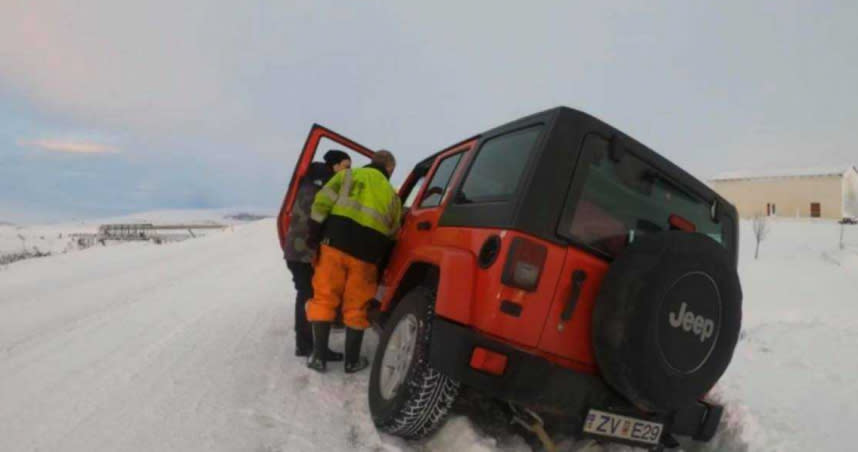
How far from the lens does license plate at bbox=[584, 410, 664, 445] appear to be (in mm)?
2217

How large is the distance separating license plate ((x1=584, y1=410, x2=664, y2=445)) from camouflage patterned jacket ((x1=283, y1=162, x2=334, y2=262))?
93.5 inches

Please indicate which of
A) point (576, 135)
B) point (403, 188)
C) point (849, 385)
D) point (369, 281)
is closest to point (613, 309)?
point (576, 135)

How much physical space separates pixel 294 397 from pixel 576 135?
2310 mm

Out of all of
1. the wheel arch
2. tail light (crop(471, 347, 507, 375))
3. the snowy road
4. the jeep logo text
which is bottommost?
the snowy road

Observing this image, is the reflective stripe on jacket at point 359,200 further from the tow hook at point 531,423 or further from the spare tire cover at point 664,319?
the spare tire cover at point 664,319

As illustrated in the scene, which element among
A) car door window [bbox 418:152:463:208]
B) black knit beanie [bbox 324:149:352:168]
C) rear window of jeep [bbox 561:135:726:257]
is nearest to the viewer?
rear window of jeep [bbox 561:135:726:257]

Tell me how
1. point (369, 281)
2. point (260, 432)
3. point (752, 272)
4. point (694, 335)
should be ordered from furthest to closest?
1. point (752, 272)
2. point (369, 281)
3. point (260, 432)
4. point (694, 335)

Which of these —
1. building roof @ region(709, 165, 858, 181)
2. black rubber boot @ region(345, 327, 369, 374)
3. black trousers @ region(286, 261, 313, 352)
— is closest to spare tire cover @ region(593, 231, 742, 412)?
black rubber boot @ region(345, 327, 369, 374)

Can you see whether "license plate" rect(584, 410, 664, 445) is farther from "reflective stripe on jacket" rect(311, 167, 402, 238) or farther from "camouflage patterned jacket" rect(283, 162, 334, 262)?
"camouflage patterned jacket" rect(283, 162, 334, 262)

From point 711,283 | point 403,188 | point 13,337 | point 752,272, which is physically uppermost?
point 752,272

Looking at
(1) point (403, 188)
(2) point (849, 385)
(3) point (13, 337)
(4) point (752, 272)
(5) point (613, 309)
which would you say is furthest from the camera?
(4) point (752, 272)

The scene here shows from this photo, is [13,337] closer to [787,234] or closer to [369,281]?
[369,281]

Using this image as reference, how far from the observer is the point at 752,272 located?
1541 centimetres

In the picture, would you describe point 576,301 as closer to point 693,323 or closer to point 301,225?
point 693,323
